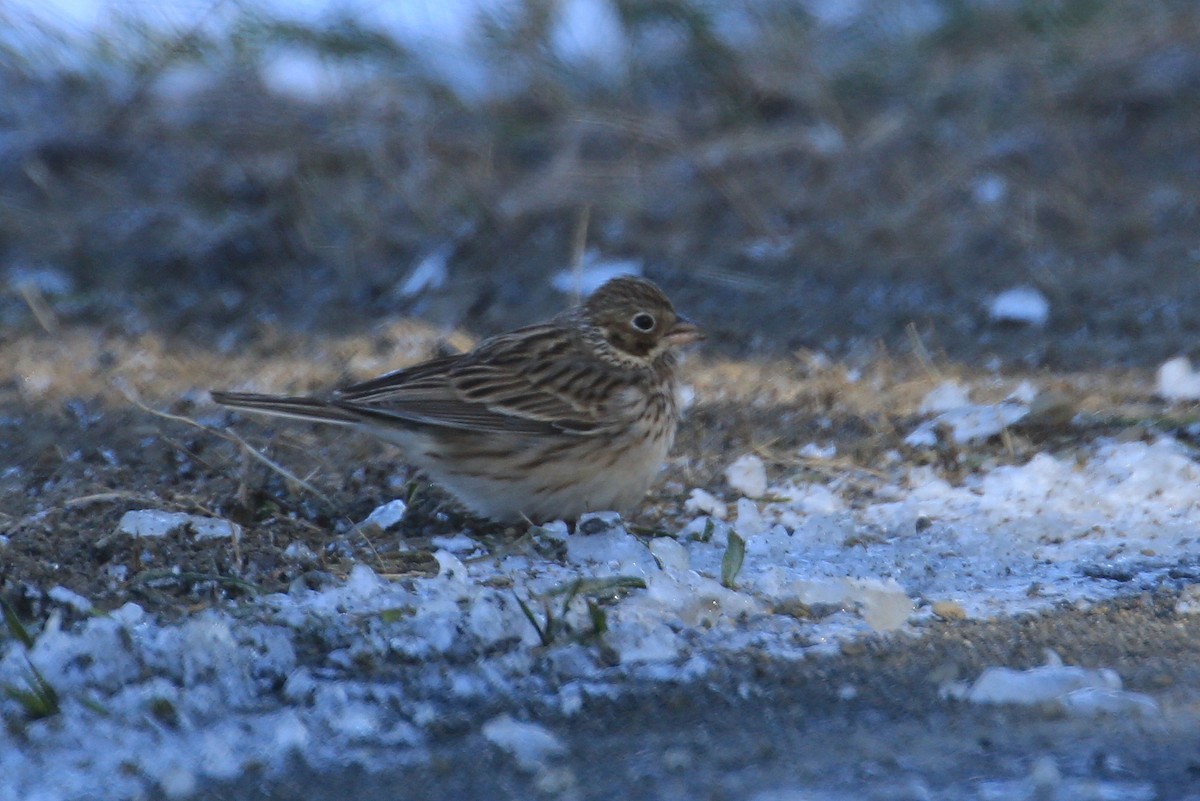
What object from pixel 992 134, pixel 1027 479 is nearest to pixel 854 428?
pixel 1027 479

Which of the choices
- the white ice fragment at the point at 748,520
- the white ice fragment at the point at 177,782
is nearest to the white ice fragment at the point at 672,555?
the white ice fragment at the point at 748,520

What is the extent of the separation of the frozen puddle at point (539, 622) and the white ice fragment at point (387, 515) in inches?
9.2

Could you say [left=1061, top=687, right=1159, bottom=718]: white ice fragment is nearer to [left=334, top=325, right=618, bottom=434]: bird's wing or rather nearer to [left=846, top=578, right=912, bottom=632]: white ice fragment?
[left=846, top=578, right=912, bottom=632]: white ice fragment

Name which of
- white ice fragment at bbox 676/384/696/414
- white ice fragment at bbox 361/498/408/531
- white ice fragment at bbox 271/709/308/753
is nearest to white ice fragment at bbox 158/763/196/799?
white ice fragment at bbox 271/709/308/753

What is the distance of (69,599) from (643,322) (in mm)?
2510

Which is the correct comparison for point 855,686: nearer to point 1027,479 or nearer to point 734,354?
point 1027,479

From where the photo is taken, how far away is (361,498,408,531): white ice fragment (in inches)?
170

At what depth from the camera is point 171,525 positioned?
12.6 feet

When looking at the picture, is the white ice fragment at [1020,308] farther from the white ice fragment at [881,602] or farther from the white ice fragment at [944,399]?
the white ice fragment at [881,602]

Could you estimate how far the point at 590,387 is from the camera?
4.82 m

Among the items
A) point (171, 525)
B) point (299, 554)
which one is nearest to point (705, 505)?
point (299, 554)

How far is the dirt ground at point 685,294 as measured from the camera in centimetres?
294

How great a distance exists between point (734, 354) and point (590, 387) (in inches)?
59.9

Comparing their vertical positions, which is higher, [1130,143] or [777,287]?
[1130,143]
